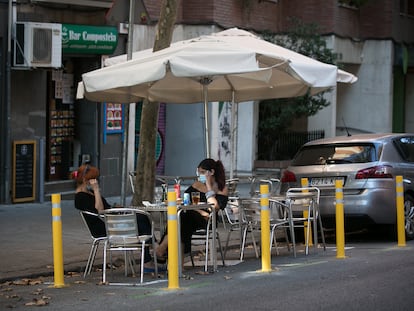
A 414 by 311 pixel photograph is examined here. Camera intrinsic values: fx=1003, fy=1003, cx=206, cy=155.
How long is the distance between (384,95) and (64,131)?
15.1 m

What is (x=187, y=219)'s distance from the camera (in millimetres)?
11797

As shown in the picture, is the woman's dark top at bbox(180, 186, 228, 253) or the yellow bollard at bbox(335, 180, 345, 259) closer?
the woman's dark top at bbox(180, 186, 228, 253)

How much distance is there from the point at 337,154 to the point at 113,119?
7314mm

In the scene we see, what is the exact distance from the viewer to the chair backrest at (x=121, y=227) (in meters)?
10.9

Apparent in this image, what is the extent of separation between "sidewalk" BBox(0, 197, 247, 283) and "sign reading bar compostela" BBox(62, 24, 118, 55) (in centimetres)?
307

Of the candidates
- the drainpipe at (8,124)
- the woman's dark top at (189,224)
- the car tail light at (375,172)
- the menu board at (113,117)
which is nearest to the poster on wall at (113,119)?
the menu board at (113,117)

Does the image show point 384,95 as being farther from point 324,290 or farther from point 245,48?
point 324,290

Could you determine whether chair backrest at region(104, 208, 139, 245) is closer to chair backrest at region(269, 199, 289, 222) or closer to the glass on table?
the glass on table

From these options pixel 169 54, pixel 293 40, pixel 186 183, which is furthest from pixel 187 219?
pixel 293 40

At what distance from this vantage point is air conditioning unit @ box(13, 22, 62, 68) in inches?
712

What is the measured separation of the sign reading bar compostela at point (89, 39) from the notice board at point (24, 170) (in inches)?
80.0


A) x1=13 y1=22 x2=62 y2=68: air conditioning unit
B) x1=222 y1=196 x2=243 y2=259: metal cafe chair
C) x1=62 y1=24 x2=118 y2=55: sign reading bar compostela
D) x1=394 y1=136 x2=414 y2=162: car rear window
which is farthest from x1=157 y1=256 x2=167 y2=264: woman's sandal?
x1=62 y1=24 x2=118 y2=55: sign reading bar compostela

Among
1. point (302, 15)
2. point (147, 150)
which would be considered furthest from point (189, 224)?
point (302, 15)

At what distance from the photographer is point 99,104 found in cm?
2078
